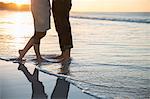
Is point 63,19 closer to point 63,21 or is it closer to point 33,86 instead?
point 63,21

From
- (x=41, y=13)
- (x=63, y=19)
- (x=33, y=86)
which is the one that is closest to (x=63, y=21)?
(x=63, y=19)

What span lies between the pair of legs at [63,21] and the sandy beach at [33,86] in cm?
93

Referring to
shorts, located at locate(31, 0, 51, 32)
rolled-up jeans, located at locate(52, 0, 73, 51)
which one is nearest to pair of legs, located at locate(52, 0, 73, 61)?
rolled-up jeans, located at locate(52, 0, 73, 51)

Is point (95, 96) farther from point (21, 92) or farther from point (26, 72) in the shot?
point (26, 72)

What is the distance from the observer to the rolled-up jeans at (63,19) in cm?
668

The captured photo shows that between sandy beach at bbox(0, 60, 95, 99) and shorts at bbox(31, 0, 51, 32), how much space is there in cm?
85

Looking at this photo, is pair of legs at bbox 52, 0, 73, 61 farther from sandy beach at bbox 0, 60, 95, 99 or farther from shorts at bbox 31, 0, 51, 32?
sandy beach at bbox 0, 60, 95, 99

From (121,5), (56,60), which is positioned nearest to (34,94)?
(56,60)

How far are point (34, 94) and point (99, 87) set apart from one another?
829mm

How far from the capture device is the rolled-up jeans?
263 inches

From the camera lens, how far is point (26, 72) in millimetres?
5848

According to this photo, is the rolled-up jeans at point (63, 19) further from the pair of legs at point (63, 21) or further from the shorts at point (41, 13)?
the shorts at point (41, 13)

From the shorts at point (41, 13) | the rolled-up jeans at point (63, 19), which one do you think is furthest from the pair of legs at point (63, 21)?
the shorts at point (41, 13)

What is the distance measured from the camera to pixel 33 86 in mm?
4949
